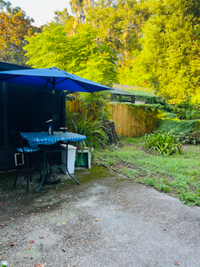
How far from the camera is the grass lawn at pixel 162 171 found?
10.2 feet

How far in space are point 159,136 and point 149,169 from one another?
2228 mm

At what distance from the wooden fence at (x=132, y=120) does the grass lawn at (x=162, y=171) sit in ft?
9.69

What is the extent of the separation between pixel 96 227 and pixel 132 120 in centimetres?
728

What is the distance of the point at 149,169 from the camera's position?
4.21m

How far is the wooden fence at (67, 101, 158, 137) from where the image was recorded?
839 cm

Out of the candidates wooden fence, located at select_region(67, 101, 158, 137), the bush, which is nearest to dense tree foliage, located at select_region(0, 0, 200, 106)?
the bush

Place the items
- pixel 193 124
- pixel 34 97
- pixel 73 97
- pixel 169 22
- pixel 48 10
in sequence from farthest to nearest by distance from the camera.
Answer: pixel 48 10 → pixel 193 124 → pixel 169 22 → pixel 73 97 → pixel 34 97

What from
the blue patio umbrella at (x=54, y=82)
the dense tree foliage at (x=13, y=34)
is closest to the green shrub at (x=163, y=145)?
the blue patio umbrella at (x=54, y=82)

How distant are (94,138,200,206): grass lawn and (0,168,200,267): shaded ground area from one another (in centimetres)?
24

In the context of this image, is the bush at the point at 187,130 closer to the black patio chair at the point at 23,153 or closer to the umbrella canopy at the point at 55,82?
the umbrella canopy at the point at 55,82

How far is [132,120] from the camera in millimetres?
8953

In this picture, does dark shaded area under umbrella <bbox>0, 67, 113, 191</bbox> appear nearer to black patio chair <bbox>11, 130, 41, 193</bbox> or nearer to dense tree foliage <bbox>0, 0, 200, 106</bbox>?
black patio chair <bbox>11, 130, 41, 193</bbox>

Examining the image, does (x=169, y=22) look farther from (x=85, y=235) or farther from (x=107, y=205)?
(x=85, y=235)

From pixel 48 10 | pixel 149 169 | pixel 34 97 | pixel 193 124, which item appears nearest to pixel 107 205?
pixel 149 169
